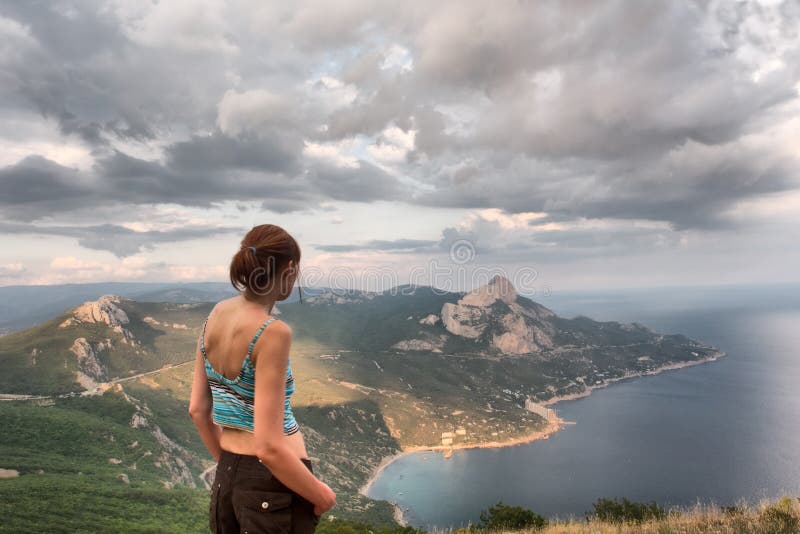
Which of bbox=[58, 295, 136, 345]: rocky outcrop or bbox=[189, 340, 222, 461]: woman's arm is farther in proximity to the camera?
bbox=[58, 295, 136, 345]: rocky outcrop

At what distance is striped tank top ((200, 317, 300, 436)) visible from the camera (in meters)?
2.68

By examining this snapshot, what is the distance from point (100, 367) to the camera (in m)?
131

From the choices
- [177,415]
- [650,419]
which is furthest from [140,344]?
[650,419]

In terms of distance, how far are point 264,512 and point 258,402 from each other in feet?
2.29

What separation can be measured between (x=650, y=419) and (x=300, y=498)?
696 feet

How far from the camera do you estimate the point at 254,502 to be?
255cm

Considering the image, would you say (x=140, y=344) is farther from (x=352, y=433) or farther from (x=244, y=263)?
(x=244, y=263)

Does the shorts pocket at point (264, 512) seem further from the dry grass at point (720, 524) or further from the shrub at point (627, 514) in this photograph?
the shrub at point (627, 514)

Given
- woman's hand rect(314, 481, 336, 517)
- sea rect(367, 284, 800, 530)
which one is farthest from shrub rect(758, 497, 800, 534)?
sea rect(367, 284, 800, 530)

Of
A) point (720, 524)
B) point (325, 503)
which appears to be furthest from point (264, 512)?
point (720, 524)

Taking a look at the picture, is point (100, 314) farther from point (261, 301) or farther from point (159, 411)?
point (261, 301)

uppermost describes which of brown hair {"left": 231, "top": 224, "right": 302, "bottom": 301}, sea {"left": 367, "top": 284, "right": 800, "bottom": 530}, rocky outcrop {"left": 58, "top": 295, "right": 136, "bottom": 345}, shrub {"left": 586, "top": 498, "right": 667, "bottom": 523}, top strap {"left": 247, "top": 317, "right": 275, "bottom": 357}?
brown hair {"left": 231, "top": 224, "right": 302, "bottom": 301}

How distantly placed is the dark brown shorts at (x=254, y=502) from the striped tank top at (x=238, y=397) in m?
0.24

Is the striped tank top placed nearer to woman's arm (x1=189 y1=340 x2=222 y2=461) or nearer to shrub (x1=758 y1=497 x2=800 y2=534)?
woman's arm (x1=189 y1=340 x2=222 y2=461)
